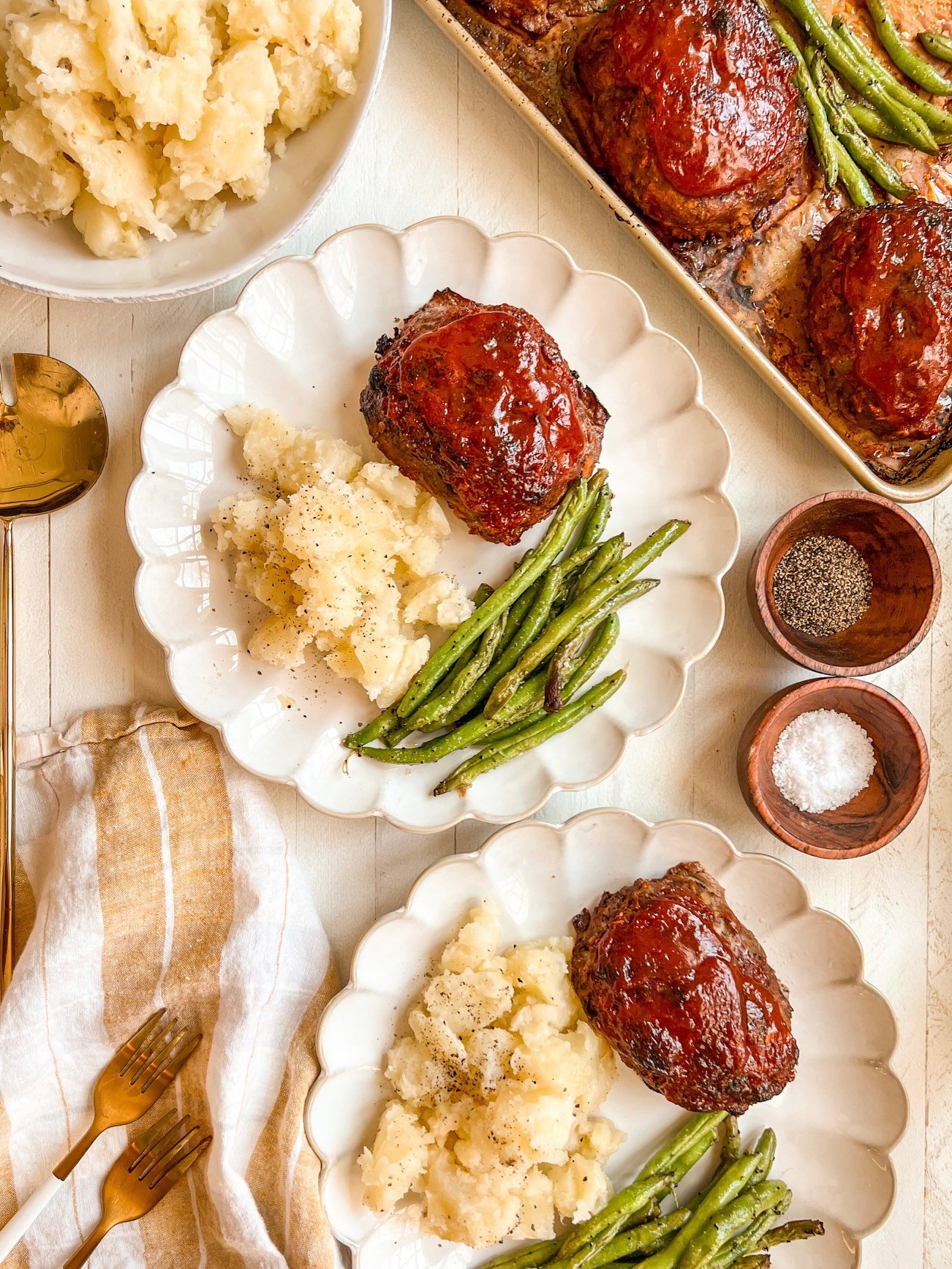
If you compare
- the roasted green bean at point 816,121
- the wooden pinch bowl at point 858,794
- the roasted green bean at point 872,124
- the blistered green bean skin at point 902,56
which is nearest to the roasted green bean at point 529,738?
the wooden pinch bowl at point 858,794

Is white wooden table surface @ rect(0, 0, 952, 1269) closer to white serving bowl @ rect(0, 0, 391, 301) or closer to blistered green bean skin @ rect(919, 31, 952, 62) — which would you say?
white serving bowl @ rect(0, 0, 391, 301)

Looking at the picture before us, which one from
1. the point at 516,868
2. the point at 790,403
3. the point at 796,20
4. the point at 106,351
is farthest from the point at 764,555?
the point at 106,351

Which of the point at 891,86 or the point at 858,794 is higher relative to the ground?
the point at 891,86

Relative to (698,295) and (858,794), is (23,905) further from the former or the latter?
(698,295)

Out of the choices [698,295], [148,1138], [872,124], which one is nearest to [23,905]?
[148,1138]

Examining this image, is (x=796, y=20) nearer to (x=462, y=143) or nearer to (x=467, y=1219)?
(x=462, y=143)

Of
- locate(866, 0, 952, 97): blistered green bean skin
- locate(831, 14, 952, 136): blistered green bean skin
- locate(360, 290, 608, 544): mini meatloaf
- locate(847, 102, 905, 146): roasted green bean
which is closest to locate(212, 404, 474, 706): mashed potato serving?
locate(360, 290, 608, 544): mini meatloaf
